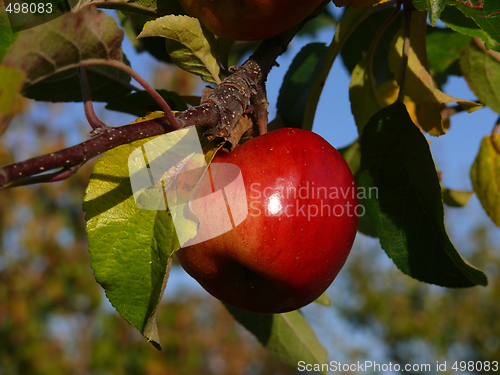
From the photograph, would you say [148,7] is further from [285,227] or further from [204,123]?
[285,227]

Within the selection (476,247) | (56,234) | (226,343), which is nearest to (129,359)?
(56,234)

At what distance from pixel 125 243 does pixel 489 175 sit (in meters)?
0.72

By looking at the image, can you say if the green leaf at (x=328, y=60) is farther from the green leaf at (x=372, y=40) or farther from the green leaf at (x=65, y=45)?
the green leaf at (x=65, y=45)

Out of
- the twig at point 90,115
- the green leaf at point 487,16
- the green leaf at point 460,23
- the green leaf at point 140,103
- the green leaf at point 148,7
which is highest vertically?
the green leaf at point 148,7

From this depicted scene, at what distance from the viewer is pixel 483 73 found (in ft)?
2.90

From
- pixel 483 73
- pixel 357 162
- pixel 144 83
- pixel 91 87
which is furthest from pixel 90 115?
pixel 483 73

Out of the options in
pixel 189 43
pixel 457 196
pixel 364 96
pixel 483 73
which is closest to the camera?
pixel 189 43

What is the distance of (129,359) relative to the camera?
4.24 metres

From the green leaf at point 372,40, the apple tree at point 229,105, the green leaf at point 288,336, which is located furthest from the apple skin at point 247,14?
the green leaf at point 288,336

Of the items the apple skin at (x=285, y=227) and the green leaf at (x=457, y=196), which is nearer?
the apple skin at (x=285, y=227)

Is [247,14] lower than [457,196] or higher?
higher

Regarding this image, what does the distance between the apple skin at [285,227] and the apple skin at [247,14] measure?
0.13 meters

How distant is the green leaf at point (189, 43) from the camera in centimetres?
47

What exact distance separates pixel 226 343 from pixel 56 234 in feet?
10.2
